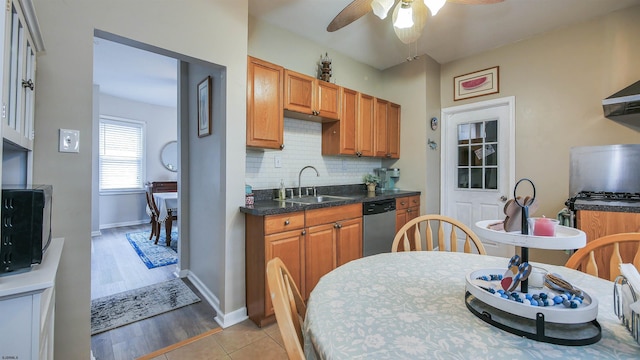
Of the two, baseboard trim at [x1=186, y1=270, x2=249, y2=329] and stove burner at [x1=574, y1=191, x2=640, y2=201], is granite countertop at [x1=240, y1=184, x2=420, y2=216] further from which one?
stove burner at [x1=574, y1=191, x2=640, y2=201]

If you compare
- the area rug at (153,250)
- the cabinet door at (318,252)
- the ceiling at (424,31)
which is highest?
the ceiling at (424,31)

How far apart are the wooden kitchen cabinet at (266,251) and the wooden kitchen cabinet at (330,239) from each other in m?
0.08

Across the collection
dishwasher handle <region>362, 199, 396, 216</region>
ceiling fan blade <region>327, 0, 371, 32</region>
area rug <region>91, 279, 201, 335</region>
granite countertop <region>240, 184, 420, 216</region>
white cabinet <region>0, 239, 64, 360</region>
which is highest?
ceiling fan blade <region>327, 0, 371, 32</region>

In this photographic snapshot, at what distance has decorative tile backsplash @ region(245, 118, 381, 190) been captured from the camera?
277 cm

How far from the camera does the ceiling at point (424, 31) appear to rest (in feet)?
8.16

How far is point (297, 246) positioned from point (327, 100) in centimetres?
157

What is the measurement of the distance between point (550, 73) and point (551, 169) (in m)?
1.02

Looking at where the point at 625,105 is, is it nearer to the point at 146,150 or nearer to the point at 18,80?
the point at 18,80

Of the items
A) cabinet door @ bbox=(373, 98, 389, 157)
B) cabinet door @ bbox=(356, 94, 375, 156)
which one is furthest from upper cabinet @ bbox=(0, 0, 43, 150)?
cabinet door @ bbox=(373, 98, 389, 157)

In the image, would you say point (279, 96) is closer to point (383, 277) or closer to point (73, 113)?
point (73, 113)

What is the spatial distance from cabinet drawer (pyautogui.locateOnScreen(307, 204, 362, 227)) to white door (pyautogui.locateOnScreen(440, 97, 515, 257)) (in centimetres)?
167

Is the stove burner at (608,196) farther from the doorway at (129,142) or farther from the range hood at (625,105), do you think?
the doorway at (129,142)

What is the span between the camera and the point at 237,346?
6.21 feet

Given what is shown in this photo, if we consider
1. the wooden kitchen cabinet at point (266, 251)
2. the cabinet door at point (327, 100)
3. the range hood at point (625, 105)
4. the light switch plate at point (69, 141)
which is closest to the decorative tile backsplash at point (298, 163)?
the cabinet door at point (327, 100)
